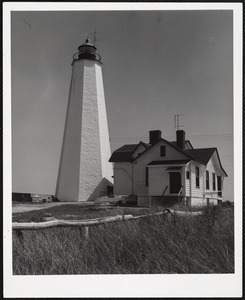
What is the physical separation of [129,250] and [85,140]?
16036 mm

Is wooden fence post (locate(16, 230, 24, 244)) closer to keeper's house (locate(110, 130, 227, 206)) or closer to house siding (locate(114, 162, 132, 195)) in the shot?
keeper's house (locate(110, 130, 227, 206))

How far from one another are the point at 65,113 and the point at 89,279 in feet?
56.8

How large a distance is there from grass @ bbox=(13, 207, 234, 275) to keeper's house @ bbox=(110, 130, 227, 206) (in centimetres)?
1111

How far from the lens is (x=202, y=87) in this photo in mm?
6449

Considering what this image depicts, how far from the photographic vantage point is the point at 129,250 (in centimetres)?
434

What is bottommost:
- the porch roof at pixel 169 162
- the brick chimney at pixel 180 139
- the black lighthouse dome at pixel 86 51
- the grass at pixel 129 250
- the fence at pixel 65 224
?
the grass at pixel 129 250

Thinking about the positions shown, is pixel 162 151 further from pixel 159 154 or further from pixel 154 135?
pixel 154 135

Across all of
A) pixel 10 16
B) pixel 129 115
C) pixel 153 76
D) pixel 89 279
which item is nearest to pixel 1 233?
pixel 89 279

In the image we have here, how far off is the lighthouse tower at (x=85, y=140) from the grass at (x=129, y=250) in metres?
15.1

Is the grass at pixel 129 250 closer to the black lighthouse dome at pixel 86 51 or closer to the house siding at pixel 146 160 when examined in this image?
the house siding at pixel 146 160

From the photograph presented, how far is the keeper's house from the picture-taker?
16.4 metres

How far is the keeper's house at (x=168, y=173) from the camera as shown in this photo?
53.8 ft

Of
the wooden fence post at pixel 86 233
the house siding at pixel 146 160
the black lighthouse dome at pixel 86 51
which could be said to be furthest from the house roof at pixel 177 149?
the wooden fence post at pixel 86 233

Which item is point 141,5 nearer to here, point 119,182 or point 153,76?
point 153,76
